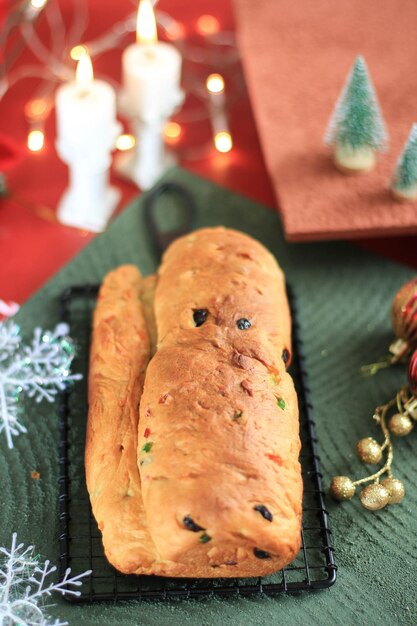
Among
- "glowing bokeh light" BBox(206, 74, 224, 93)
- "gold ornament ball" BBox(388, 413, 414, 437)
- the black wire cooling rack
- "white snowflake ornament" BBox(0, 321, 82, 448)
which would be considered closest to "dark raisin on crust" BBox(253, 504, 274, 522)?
the black wire cooling rack

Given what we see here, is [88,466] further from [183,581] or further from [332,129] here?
[332,129]

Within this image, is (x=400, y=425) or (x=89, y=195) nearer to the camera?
(x=400, y=425)

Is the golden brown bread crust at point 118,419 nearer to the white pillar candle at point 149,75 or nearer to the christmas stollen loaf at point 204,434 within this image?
the christmas stollen loaf at point 204,434

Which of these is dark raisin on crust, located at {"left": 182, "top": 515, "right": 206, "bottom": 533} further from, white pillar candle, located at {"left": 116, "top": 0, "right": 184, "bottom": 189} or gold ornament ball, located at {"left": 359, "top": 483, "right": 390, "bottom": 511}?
white pillar candle, located at {"left": 116, "top": 0, "right": 184, "bottom": 189}

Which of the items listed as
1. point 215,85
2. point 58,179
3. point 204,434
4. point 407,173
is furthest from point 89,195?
point 204,434

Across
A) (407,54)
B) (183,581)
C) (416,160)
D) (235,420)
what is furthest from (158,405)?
(407,54)

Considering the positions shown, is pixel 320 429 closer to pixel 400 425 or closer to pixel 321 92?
pixel 400 425
